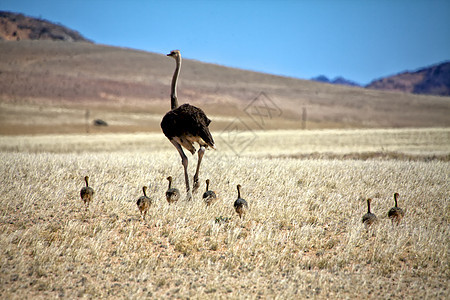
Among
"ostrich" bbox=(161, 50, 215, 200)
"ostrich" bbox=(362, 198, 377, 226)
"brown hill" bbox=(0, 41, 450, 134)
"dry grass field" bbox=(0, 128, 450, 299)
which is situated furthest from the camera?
"brown hill" bbox=(0, 41, 450, 134)

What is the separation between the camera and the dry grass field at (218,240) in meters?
5.16

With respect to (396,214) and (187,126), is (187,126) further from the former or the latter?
(396,214)

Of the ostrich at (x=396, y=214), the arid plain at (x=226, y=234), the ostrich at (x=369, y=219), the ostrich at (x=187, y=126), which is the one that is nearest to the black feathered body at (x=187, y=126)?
the ostrich at (x=187, y=126)

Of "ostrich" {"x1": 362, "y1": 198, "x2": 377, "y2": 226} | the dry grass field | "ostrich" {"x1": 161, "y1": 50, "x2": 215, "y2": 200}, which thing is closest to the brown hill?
the dry grass field

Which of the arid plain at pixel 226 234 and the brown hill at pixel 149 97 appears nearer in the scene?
the arid plain at pixel 226 234

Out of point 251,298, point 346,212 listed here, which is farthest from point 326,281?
point 346,212

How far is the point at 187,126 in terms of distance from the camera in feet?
26.6

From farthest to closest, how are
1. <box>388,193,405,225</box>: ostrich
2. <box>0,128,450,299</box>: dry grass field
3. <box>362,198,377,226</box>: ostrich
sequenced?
<box>388,193,405,225</box>: ostrich, <box>362,198,377,226</box>: ostrich, <box>0,128,450,299</box>: dry grass field

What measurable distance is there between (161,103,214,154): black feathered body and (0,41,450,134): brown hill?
40584 mm

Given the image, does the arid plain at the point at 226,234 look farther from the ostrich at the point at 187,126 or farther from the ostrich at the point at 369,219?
the ostrich at the point at 187,126

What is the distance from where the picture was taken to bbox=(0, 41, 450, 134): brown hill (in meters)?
56.8

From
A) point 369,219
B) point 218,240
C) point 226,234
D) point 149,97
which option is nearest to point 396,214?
point 369,219

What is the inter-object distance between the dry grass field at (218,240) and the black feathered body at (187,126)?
1.36 meters

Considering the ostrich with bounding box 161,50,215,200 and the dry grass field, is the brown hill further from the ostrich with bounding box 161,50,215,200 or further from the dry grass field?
the ostrich with bounding box 161,50,215,200
